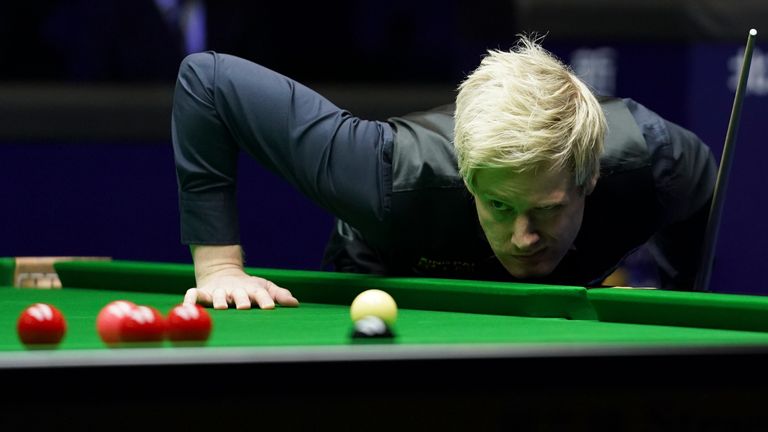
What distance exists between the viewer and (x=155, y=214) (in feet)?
19.2

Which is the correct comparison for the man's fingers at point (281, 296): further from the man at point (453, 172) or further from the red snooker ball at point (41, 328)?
the red snooker ball at point (41, 328)

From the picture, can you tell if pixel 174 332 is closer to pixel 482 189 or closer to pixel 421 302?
pixel 421 302

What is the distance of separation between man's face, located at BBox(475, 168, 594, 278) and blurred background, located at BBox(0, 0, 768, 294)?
111 inches

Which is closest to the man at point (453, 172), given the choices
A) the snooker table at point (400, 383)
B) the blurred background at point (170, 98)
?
the snooker table at point (400, 383)

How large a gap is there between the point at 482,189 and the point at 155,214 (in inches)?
133

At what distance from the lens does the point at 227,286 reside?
278 centimetres

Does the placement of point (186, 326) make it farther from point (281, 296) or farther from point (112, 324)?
point (281, 296)

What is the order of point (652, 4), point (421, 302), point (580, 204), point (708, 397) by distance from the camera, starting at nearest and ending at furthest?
point (708, 397)
point (421, 302)
point (580, 204)
point (652, 4)

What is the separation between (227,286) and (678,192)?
121cm

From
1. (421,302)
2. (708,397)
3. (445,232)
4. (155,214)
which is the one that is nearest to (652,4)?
(155,214)

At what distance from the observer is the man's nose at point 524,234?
2.74 m

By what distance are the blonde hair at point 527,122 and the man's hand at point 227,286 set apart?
19.8 inches

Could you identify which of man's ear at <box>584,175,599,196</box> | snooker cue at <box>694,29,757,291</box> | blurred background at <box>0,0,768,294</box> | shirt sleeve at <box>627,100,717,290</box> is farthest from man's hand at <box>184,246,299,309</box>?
blurred background at <box>0,0,768,294</box>

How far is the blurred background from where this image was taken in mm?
5711
